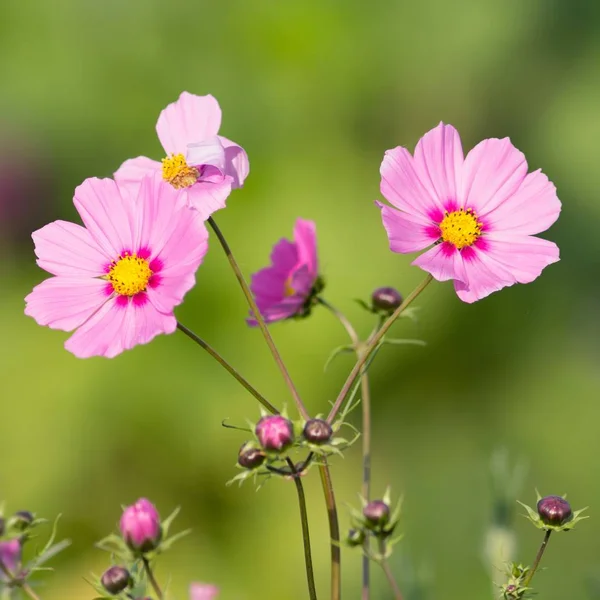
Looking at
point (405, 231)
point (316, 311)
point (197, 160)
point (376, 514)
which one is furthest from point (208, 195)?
point (316, 311)

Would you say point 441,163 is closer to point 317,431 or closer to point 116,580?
point 317,431

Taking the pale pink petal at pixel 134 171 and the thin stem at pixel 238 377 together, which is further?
the pale pink petal at pixel 134 171

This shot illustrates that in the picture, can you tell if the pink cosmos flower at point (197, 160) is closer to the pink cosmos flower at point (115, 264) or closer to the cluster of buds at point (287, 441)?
the pink cosmos flower at point (115, 264)

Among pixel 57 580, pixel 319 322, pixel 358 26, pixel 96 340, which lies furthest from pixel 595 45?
pixel 96 340

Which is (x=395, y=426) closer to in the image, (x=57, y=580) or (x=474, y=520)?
(x=474, y=520)

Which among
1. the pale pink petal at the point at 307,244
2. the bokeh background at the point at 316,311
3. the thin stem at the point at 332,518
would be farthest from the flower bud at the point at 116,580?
the bokeh background at the point at 316,311

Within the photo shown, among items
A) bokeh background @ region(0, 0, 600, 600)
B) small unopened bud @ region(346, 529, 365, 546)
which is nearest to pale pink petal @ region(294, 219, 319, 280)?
small unopened bud @ region(346, 529, 365, 546)

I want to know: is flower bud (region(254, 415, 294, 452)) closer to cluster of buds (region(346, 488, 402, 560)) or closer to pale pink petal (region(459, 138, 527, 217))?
cluster of buds (region(346, 488, 402, 560))
